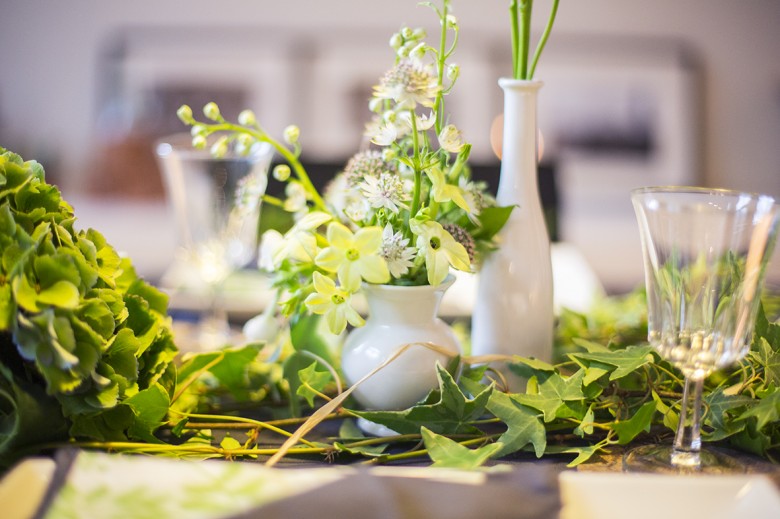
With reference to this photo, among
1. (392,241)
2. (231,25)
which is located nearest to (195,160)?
(392,241)

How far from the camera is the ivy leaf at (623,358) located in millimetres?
572

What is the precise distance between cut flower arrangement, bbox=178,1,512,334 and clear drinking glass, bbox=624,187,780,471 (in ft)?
0.50

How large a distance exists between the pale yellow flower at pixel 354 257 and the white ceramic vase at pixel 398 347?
4cm

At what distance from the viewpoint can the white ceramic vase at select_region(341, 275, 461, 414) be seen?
617mm

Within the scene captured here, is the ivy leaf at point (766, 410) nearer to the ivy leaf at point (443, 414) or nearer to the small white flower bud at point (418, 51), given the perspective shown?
the ivy leaf at point (443, 414)

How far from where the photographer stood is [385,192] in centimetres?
59

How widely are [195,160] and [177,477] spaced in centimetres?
74

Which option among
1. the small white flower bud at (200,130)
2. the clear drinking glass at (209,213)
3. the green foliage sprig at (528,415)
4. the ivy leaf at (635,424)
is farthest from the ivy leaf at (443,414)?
the clear drinking glass at (209,213)

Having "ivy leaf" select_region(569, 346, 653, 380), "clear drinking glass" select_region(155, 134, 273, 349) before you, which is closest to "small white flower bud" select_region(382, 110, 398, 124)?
"ivy leaf" select_region(569, 346, 653, 380)

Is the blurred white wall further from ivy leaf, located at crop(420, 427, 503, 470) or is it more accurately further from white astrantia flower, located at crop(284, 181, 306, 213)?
ivy leaf, located at crop(420, 427, 503, 470)

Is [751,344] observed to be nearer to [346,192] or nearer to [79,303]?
[346,192]

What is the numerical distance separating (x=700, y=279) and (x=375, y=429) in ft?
0.94

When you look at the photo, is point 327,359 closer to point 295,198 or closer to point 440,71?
point 295,198

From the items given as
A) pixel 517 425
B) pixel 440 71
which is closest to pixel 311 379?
pixel 517 425
